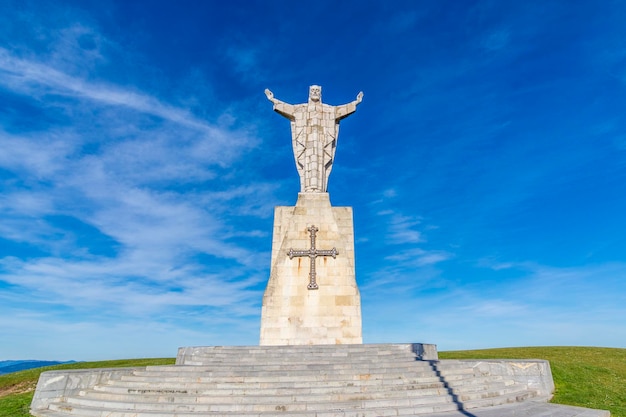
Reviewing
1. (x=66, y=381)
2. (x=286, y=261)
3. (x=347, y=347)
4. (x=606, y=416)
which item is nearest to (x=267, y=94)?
(x=286, y=261)

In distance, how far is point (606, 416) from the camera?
7324 mm

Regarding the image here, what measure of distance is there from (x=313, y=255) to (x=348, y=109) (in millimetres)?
6973

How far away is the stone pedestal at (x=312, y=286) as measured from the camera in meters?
14.5

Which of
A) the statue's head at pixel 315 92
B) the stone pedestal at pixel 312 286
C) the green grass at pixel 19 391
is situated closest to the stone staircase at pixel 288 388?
the green grass at pixel 19 391

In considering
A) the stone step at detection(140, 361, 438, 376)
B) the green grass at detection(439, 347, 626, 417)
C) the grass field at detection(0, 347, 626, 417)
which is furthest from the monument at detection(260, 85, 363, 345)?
the grass field at detection(0, 347, 626, 417)

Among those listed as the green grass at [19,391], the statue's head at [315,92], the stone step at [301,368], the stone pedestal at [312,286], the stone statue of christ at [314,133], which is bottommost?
the green grass at [19,391]

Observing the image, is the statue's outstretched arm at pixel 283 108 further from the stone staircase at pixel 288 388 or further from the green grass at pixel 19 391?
the green grass at pixel 19 391

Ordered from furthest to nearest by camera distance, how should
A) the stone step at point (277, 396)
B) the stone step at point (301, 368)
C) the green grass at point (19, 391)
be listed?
the stone step at point (301, 368) → the green grass at point (19, 391) → the stone step at point (277, 396)

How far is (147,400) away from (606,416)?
9.04 meters

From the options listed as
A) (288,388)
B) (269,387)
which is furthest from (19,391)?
(288,388)

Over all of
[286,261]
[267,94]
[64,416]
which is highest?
[267,94]

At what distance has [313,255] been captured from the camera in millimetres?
15453

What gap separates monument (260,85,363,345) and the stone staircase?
356 cm

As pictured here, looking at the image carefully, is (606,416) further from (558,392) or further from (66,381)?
(66,381)
